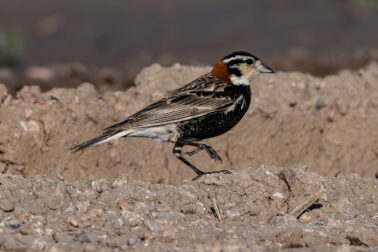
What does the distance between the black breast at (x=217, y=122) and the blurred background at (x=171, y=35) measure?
Result: 5584mm

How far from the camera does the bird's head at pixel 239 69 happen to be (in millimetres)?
9133

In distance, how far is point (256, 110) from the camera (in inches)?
409

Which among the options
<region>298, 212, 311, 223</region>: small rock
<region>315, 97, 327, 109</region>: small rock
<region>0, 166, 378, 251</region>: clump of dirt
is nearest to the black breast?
<region>0, 166, 378, 251</region>: clump of dirt

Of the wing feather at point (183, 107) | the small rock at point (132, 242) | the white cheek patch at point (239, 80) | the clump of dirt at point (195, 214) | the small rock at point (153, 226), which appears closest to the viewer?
the small rock at point (132, 242)

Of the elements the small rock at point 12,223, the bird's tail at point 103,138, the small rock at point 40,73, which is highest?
the small rock at point 40,73

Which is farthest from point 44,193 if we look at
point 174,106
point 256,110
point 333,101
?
point 333,101

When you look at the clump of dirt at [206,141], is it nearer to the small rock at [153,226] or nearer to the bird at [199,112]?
the bird at [199,112]

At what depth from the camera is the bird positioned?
877cm

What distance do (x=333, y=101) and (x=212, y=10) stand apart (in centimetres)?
907

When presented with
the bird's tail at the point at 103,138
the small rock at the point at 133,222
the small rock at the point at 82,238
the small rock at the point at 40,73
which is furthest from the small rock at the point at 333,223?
the small rock at the point at 40,73

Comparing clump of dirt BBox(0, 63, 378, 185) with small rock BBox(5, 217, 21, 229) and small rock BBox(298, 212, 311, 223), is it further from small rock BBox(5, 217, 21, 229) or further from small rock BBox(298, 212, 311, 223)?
small rock BBox(5, 217, 21, 229)

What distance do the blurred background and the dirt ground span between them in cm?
405

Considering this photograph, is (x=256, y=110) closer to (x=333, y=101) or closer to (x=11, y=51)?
(x=333, y=101)

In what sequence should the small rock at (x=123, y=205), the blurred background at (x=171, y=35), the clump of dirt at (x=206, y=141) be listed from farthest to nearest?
the blurred background at (x=171, y=35), the clump of dirt at (x=206, y=141), the small rock at (x=123, y=205)
